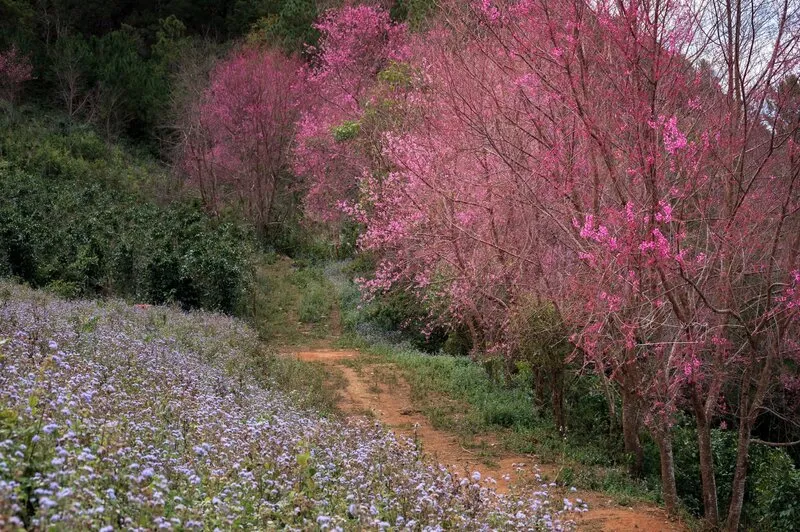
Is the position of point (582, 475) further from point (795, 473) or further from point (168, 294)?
point (168, 294)

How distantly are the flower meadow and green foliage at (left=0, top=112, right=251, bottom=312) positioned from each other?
9309 millimetres

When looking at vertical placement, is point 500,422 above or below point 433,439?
above

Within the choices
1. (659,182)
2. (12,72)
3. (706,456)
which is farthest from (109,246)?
(12,72)

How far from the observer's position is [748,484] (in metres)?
10.5

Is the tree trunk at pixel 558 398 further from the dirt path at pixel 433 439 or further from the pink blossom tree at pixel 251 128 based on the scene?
the pink blossom tree at pixel 251 128

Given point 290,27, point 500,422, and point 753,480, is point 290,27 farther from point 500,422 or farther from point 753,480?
point 753,480

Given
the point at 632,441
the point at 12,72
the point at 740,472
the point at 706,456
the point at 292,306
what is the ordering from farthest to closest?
the point at 12,72 → the point at 292,306 → the point at 632,441 → the point at 706,456 → the point at 740,472

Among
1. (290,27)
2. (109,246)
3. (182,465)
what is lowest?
(182,465)

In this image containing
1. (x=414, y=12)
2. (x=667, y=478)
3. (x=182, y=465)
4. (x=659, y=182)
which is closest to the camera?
(x=182, y=465)

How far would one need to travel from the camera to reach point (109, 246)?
1602 cm

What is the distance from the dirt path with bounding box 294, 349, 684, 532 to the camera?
22.2 feet

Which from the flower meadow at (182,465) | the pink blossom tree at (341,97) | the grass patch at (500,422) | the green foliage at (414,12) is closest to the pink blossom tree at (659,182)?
the grass patch at (500,422)

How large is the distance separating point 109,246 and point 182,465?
13.4 metres

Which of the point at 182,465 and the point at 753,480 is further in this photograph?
the point at 753,480
